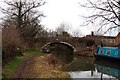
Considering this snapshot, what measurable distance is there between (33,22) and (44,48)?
4857 mm

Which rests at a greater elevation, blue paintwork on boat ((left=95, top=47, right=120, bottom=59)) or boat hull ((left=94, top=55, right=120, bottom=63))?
blue paintwork on boat ((left=95, top=47, right=120, bottom=59))

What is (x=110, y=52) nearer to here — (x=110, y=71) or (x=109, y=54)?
(x=109, y=54)

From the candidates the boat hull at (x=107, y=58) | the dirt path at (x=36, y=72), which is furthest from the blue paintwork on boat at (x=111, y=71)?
the boat hull at (x=107, y=58)

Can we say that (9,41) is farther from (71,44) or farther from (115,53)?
(71,44)

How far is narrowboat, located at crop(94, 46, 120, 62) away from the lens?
93.0 feet

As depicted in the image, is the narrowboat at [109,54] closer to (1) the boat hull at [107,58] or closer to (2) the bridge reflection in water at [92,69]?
(1) the boat hull at [107,58]

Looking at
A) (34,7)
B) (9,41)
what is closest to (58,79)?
(9,41)

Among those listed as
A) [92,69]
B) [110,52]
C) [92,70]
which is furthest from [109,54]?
[92,70]

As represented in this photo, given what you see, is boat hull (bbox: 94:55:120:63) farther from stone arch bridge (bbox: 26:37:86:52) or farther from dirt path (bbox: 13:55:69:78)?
dirt path (bbox: 13:55:69:78)

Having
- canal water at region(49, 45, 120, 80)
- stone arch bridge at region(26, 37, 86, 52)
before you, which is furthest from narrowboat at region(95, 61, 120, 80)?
stone arch bridge at region(26, 37, 86, 52)

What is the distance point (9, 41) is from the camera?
16.9m

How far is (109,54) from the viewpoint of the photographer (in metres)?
30.4

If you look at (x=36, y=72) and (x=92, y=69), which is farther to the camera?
(x=92, y=69)

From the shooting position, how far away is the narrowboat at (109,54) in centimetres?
2834
